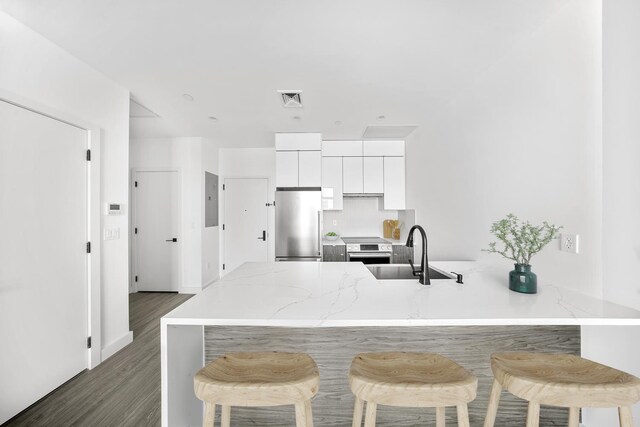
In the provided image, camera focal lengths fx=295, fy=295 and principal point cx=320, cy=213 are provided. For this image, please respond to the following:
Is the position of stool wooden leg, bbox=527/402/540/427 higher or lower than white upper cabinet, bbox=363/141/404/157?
lower

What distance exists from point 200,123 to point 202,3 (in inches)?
91.5

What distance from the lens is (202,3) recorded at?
1756 mm

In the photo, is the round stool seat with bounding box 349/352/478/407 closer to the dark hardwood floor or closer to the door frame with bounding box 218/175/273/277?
the dark hardwood floor

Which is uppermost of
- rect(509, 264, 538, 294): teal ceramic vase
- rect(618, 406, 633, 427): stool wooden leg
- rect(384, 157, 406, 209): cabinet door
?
rect(384, 157, 406, 209): cabinet door

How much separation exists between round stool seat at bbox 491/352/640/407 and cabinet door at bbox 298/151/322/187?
339 cm

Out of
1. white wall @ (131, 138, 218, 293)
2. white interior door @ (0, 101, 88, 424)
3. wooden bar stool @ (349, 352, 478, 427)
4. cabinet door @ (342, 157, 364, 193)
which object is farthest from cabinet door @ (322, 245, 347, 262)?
wooden bar stool @ (349, 352, 478, 427)

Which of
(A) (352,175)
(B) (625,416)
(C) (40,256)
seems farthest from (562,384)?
(A) (352,175)

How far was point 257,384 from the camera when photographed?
34.8 inches

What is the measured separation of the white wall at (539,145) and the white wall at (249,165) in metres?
3.10

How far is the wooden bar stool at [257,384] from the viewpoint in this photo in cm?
88

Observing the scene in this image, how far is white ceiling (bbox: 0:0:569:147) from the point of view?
1.80 meters

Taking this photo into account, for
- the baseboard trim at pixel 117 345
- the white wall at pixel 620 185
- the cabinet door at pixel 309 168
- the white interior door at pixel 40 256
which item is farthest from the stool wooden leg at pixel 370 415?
the cabinet door at pixel 309 168

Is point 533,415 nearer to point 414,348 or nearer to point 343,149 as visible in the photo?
point 414,348

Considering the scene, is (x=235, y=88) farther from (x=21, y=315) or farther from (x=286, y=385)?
(x=286, y=385)
